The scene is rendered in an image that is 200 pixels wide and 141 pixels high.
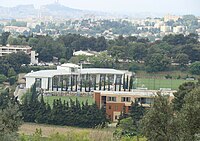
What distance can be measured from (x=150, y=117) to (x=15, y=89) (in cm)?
1110

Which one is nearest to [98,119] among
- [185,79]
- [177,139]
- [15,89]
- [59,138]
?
[59,138]

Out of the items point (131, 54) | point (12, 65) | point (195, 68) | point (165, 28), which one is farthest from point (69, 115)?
point (165, 28)

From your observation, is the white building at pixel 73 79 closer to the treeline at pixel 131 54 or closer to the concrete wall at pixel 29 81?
the concrete wall at pixel 29 81

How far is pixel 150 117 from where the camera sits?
6.61 metres

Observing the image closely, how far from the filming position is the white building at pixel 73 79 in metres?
17.7

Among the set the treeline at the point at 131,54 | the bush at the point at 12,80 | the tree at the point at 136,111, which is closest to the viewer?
the tree at the point at 136,111

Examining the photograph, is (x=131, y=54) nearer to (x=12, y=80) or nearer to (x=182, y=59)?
(x=182, y=59)

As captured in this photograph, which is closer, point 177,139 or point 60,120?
point 177,139

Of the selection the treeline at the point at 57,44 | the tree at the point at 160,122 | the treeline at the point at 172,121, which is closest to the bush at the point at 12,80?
the treeline at the point at 57,44

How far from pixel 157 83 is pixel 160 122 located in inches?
495

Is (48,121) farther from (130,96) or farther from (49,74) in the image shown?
(49,74)

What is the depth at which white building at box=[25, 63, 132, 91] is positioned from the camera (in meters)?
17.7

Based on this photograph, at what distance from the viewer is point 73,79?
18625 mm

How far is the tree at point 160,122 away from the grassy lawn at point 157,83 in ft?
36.7
